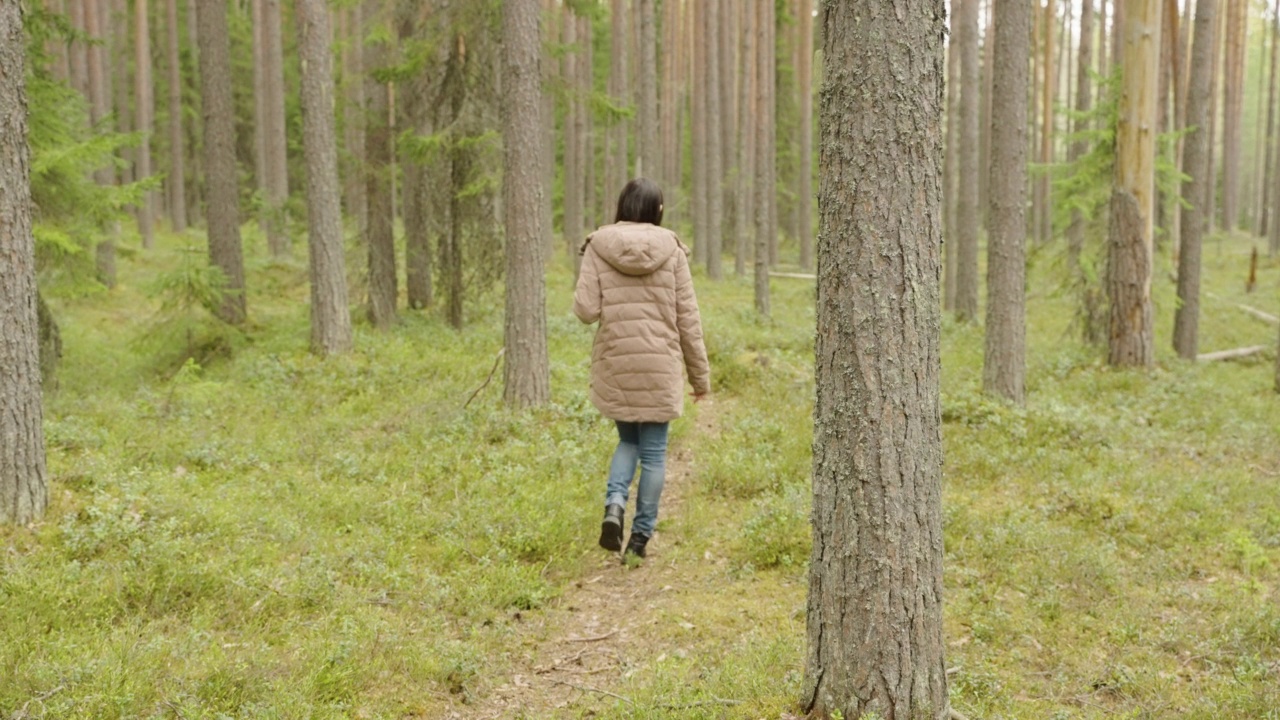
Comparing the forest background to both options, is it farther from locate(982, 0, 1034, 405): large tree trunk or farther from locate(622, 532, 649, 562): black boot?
locate(982, 0, 1034, 405): large tree trunk

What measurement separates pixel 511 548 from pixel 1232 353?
1580 cm

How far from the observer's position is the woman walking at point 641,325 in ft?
19.4

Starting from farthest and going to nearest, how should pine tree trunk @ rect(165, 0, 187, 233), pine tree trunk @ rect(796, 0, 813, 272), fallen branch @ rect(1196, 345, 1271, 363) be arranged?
pine tree trunk @ rect(796, 0, 813, 272), pine tree trunk @ rect(165, 0, 187, 233), fallen branch @ rect(1196, 345, 1271, 363)

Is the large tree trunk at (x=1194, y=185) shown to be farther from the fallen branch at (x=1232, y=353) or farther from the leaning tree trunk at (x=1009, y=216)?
the leaning tree trunk at (x=1009, y=216)

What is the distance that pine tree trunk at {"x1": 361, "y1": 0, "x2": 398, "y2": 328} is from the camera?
1377 centimetres

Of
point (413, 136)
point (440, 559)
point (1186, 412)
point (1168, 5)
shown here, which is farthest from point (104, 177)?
point (1168, 5)

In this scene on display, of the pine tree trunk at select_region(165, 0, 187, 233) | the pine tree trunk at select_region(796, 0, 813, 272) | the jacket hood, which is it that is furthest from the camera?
the pine tree trunk at select_region(796, 0, 813, 272)

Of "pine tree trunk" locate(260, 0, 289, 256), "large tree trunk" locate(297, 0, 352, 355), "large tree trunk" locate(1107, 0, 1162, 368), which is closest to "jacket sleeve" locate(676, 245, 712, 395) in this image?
"large tree trunk" locate(297, 0, 352, 355)

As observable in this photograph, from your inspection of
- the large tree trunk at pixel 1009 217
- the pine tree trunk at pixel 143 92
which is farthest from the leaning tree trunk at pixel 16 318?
the pine tree trunk at pixel 143 92

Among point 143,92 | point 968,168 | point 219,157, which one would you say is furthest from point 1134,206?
point 143,92

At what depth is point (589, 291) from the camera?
600 centimetres

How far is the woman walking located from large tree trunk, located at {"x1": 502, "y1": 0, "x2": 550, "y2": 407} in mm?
3242

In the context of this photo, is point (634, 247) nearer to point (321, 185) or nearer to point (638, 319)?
point (638, 319)

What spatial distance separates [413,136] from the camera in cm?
1268
